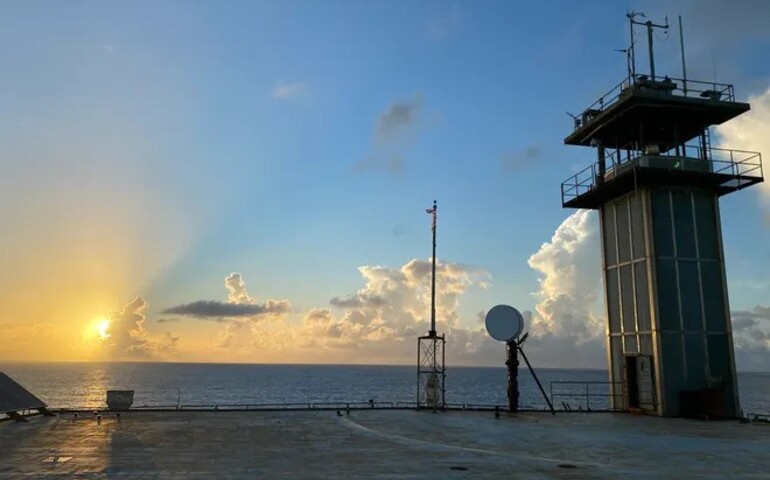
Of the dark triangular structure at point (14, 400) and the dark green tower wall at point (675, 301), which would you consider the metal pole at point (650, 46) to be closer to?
the dark green tower wall at point (675, 301)

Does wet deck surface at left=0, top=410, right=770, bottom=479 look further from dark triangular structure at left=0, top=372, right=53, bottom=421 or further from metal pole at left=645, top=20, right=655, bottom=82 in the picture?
metal pole at left=645, top=20, right=655, bottom=82

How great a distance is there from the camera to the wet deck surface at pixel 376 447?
56.2ft

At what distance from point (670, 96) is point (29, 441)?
38.5 meters

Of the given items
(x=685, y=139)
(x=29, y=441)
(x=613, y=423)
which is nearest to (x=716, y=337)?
(x=613, y=423)

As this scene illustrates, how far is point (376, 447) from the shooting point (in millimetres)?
21594

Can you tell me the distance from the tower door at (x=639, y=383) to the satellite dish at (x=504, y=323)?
24.8 feet

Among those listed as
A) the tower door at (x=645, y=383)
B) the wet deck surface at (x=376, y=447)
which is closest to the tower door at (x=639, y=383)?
the tower door at (x=645, y=383)

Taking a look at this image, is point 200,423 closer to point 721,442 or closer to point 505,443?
point 505,443

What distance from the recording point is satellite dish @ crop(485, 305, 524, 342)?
3641 centimetres

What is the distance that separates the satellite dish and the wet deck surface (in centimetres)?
569

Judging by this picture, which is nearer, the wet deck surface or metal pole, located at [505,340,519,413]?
the wet deck surface

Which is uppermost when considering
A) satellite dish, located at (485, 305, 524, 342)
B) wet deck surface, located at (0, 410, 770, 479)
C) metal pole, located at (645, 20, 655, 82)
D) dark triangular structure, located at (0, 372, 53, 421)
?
metal pole, located at (645, 20, 655, 82)

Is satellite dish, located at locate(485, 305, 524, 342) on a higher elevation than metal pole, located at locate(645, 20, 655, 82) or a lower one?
lower

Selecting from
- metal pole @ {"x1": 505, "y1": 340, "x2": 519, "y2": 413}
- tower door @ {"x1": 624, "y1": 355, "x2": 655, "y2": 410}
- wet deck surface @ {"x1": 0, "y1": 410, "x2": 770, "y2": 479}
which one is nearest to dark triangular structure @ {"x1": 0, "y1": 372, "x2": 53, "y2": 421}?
wet deck surface @ {"x1": 0, "y1": 410, "x2": 770, "y2": 479}
